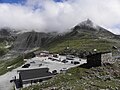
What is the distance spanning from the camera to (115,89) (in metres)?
52.8

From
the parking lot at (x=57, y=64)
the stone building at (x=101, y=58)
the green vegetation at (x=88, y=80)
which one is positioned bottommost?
the parking lot at (x=57, y=64)

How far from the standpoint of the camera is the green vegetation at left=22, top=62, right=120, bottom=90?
5328cm

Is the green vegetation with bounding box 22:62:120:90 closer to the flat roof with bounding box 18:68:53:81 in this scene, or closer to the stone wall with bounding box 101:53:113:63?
the stone wall with bounding box 101:53:113:63

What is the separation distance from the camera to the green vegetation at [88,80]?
53.3m

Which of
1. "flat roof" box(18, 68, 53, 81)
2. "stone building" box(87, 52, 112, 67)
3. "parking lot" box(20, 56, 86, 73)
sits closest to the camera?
"stone building" box(87, 52, 112, 67)

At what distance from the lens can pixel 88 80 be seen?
194 ft

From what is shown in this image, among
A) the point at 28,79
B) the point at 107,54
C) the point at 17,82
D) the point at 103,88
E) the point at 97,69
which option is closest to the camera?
the point at 103,88

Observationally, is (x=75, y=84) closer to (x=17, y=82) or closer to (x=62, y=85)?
(x=62, y=85)

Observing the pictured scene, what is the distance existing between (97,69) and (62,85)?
14.4 metres

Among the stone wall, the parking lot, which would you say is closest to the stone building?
the stone wall

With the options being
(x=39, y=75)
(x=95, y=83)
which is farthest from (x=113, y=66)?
(x=39, y=75)

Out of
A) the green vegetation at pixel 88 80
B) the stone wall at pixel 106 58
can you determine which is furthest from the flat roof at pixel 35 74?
the stone wall at pixel 106 58

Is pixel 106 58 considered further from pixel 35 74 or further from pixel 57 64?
pixel 57 64

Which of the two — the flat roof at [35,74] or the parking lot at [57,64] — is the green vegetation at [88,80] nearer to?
the flat roof at [35,74]
